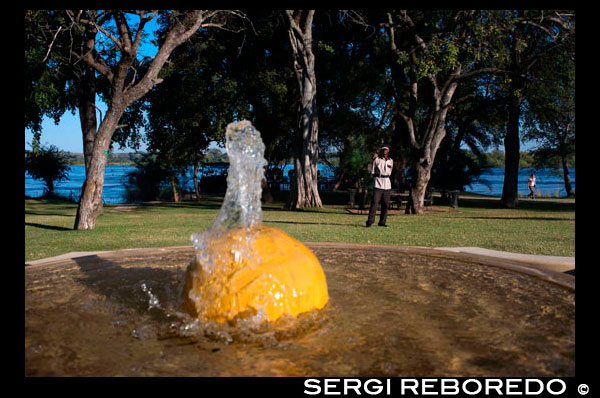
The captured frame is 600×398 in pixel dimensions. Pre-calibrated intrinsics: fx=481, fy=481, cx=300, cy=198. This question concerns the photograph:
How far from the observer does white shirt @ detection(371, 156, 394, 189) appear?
43.0 ft

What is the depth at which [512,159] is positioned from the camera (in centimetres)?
2431

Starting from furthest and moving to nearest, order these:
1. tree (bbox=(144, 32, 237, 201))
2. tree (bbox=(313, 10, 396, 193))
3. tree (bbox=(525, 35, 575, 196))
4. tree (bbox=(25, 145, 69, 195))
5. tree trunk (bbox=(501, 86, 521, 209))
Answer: tree (bbox=(25, 145, 69, 195)) → tree (bbox=(313, 10, 396, 193)) → tree (bbox=(144, 32, 237, 201)) → tree trunk (bbox=(501, 86, 521, 209)) → tree (bbox=(525, 35, 575, 196))

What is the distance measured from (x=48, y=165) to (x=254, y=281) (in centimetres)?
3467

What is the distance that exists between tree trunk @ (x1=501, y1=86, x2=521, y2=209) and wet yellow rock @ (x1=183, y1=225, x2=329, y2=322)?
67.8 ft

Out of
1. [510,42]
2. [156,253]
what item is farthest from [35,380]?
[510,42]

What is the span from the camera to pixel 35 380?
3555 mm

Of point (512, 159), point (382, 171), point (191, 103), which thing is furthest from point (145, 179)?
point (512, 159)

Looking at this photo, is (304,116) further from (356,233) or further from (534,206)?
(534,206)

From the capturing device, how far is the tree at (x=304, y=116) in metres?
22.0

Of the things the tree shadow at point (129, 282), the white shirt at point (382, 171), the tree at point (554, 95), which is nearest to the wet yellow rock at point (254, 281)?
the tree shadow at point (129, 282)

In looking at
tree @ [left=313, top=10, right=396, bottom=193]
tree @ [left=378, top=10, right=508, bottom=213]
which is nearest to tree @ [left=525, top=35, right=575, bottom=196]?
tree @ [left=378, top=10, right=508, bottom=213]

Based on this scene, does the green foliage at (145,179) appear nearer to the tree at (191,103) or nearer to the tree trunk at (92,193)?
the tree at (191,103)

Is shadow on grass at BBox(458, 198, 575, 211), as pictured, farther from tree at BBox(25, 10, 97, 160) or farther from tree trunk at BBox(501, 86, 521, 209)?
tree at BBox(25, 10, 97, 160)

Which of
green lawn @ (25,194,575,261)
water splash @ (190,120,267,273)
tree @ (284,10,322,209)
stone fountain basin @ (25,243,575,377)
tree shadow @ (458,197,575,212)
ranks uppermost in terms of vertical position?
tree @ (284,10,322,209)
